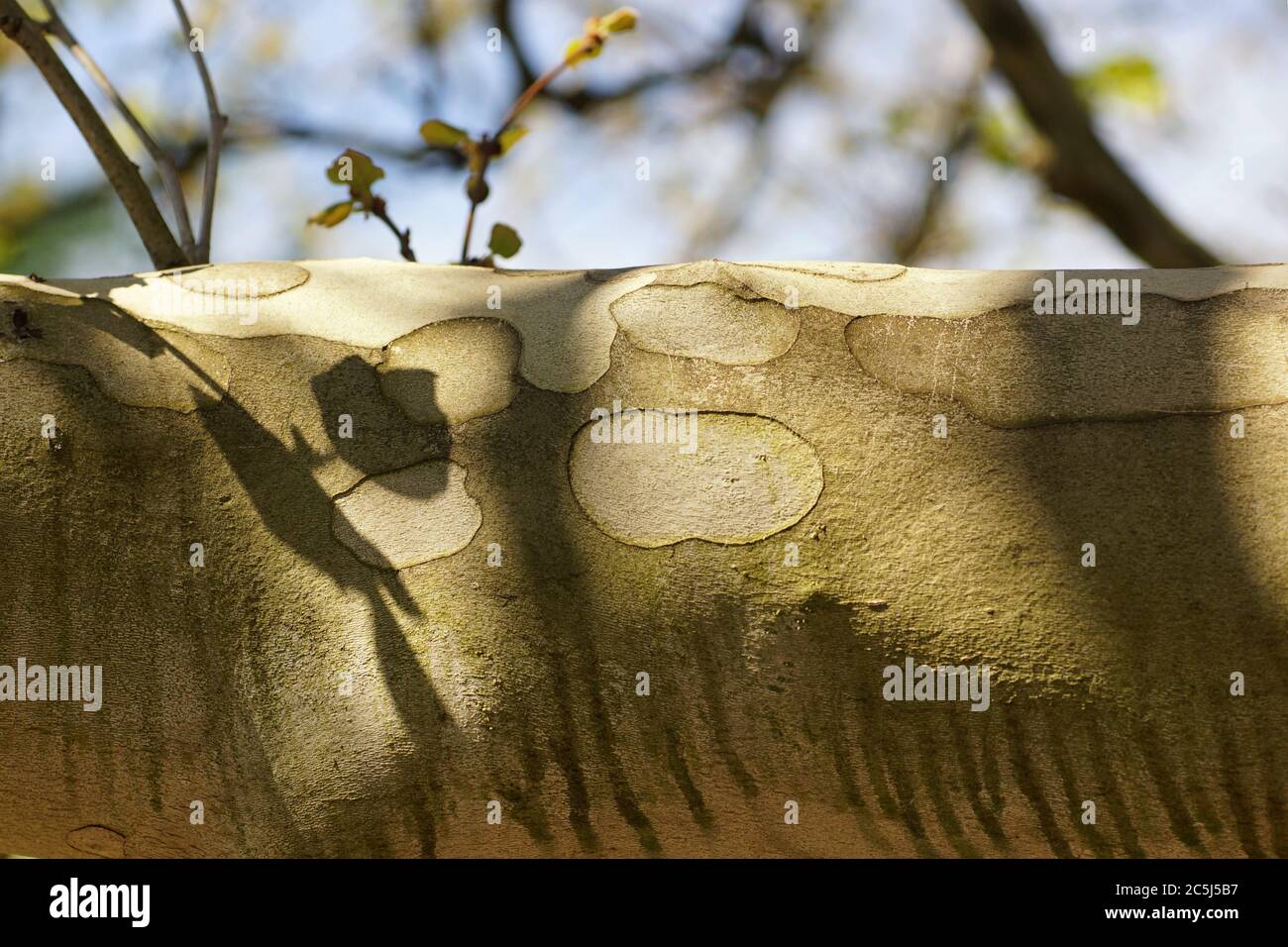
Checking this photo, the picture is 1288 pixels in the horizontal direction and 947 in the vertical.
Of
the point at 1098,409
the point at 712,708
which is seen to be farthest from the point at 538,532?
the point at 1098,409

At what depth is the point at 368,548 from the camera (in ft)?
3.00

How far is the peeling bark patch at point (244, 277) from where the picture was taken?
1061 mm

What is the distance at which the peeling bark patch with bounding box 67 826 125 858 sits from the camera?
989 mm

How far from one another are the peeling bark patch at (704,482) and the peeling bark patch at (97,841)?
19.8 inches

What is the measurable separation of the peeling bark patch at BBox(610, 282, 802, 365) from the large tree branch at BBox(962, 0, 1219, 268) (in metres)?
2.79

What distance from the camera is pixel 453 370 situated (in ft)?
3.27

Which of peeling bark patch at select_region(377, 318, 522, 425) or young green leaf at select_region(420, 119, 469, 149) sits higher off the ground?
young green leaf at select_region(420, 119, 469, 149)

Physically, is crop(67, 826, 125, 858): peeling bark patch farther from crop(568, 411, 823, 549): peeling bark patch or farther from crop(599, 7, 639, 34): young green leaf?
crop(599, 7, 639, 34): young green leaf

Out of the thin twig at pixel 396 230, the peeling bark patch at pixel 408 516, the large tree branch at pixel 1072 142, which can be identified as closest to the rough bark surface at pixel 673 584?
the peeling bark patch at pixel 408 516

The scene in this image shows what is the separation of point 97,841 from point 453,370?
0.51m

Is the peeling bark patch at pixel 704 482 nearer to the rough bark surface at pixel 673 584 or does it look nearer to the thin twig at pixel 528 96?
the rough bark surface at pixel 673 584

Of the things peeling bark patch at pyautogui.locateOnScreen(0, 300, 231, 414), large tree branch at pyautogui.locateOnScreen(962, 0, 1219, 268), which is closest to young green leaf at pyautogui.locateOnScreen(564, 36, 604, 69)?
peeling bark patch at pyautogui.locateOnScreen(0, 300, 231, 414)

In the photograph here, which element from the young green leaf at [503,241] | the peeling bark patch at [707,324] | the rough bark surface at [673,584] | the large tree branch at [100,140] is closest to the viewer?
the rough bark surface at [673,584]

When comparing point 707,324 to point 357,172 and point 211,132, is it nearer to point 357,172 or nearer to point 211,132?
point 357,172
